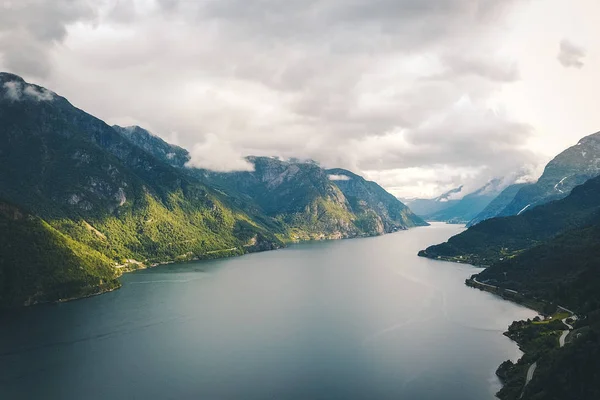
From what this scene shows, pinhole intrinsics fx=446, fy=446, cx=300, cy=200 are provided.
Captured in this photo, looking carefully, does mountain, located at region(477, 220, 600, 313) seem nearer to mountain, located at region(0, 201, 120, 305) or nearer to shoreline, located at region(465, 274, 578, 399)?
shoreline, located at region(465, 274, 578, 399)

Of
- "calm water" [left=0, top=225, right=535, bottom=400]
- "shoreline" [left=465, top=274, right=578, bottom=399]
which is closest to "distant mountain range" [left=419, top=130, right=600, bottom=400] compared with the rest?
"shoreline" [left=465, top=274, right=578, bottom=399]

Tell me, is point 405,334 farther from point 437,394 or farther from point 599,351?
point 599,351

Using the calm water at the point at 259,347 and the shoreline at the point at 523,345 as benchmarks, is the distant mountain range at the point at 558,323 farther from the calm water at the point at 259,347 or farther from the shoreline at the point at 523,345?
the calm water at the point at 259,347

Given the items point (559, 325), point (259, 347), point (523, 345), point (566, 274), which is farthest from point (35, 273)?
point (566, 274)

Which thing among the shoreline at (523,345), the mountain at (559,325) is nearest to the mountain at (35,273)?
the shoreline at (523,345)

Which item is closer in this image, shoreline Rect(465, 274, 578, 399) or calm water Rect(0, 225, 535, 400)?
shoreline Rect(465, 274, 578, 399)

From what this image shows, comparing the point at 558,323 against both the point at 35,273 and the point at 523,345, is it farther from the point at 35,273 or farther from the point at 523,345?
the point at 35,273

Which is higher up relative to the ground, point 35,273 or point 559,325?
point 35,273

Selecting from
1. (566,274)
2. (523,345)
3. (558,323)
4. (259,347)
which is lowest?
(523,345)
